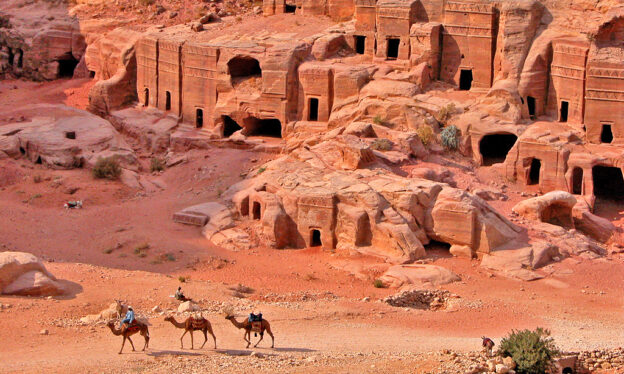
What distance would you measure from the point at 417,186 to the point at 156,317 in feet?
36.3

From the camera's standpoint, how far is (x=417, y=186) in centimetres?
3566

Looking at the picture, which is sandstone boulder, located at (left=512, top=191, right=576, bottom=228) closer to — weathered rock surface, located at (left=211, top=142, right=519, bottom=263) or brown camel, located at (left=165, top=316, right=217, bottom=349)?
weathered rock surface, located at (left=211, top=142, right=519, bottom=263)

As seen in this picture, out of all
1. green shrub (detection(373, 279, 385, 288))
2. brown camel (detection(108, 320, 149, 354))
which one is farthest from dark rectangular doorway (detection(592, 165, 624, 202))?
brown camel (detection(108, 320, 149, 354))

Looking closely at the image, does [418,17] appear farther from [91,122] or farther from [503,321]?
[503,321]

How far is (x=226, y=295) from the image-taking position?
30.7 m

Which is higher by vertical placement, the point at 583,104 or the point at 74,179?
the point at 583,104

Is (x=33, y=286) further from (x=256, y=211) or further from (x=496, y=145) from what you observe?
(x=496, y=145)

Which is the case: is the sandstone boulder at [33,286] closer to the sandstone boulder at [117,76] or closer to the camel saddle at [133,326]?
the camel saddle at [133,326]

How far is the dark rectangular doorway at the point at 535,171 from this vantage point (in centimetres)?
4109

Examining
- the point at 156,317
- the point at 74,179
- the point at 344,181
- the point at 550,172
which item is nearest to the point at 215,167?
the point at 74,179

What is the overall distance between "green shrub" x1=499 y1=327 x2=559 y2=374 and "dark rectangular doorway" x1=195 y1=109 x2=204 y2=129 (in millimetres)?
24003

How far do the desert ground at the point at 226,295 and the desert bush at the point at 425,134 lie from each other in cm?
229

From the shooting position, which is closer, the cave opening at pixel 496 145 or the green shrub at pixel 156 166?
the cave opening at pixel 496 145

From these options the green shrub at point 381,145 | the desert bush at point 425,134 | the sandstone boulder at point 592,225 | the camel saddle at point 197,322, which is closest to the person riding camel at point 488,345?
the camel saddle at point 197,322
